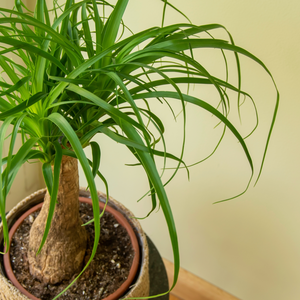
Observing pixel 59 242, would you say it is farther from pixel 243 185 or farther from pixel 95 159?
pixel 243 185

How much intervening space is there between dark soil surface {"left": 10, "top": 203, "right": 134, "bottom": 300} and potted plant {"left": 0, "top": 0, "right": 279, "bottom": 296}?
26mm

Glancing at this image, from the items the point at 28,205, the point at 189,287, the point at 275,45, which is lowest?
the point at 189,287

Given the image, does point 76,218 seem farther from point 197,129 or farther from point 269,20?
point 269,20

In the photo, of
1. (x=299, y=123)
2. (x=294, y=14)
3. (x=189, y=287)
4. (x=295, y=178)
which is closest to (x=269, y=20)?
(x=294, y=14)

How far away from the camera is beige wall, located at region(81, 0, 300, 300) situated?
745 mm

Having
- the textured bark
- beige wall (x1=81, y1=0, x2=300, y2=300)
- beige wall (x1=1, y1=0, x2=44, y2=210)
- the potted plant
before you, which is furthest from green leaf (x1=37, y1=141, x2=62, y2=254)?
beige wall (x1=1, y1=0, x2=44, y2=210)

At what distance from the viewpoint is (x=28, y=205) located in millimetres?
799

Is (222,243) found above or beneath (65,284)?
beneath

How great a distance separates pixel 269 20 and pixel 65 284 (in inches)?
30.9

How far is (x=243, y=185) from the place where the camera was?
0.95m

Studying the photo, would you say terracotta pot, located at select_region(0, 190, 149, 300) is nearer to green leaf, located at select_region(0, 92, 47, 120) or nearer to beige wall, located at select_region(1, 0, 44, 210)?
green leaf, located at select_region(0, 92, 47, 120)

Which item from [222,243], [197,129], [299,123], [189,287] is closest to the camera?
[299,123]

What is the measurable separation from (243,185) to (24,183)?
937 mm

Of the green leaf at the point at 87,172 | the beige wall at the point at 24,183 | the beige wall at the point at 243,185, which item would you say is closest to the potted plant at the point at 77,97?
the green leaf at the point at 87,172
